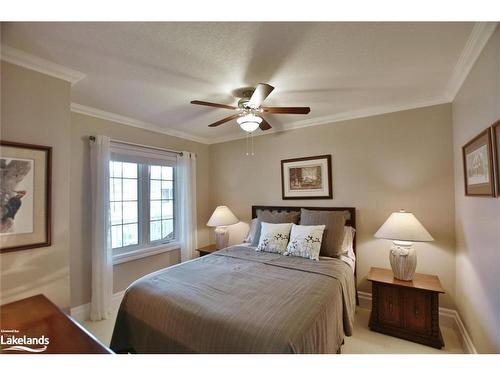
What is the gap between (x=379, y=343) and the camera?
2.01 m

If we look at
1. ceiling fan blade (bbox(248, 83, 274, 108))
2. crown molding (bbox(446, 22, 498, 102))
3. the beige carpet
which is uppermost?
→ crown molding (bbox(446, 22, 498, 102))

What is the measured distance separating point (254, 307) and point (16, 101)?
209cm

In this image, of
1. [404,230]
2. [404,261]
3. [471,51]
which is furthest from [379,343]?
[471,51]

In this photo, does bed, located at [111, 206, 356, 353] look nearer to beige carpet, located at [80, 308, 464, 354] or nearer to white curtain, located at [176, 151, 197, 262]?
beige carpet, located at [80, 308, 464, 354]

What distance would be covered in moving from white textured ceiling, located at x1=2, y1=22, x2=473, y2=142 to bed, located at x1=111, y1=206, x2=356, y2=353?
5.44 feet

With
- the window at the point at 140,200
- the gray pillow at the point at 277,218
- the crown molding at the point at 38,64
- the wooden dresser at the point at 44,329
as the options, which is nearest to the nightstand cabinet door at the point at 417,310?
the gray pillow at the point at 277,218

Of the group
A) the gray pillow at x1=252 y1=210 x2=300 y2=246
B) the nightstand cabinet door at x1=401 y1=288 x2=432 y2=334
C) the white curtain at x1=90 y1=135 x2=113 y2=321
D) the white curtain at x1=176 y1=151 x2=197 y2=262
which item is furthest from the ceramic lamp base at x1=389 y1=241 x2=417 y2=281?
the white curtain at x1=90 y1=135 x2=113 y2=321

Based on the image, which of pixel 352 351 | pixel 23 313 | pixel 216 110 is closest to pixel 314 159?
pixel 216 110

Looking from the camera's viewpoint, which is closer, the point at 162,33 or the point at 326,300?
the point at 162,33

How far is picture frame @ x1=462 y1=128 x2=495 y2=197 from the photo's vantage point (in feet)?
4.39

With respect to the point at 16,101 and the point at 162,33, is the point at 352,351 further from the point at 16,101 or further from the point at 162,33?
the point at 16,101

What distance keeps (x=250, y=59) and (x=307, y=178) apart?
1.86m

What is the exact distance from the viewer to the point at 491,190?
4.35 feet

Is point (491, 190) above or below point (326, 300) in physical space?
above
